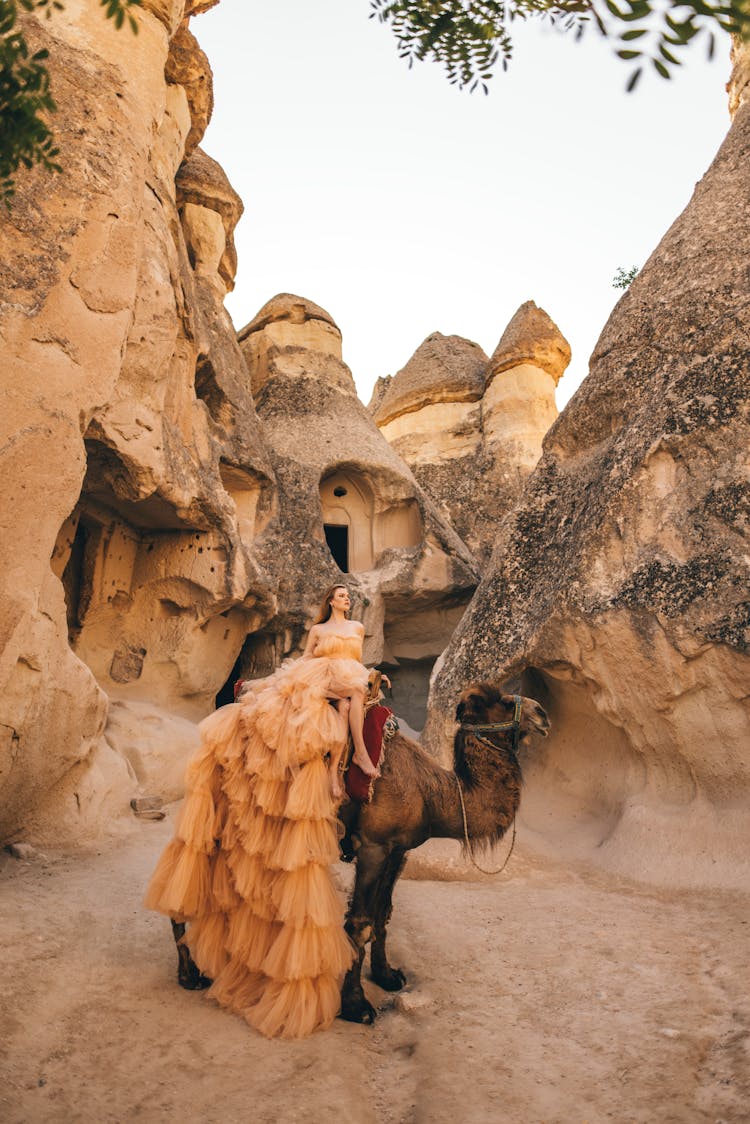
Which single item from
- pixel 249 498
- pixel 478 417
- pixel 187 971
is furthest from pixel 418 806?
pixel 478 417

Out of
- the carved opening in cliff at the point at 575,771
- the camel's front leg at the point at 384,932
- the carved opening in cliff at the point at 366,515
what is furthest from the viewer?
the carved opening in cliff at the point at 366,515

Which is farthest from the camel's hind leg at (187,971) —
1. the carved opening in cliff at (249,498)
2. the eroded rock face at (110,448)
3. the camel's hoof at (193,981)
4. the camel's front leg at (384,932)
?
the carved opening in cliff at (249,498)

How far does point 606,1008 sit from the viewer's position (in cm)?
352

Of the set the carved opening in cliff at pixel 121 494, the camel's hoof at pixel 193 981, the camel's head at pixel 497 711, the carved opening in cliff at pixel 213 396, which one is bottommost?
the camel's hoof at pixel 193 981

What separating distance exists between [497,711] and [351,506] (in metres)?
9.60

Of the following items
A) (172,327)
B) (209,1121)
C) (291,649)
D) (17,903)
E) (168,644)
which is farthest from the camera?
(291,649)

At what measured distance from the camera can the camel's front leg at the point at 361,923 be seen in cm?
340

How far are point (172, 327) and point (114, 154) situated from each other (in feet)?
5.69

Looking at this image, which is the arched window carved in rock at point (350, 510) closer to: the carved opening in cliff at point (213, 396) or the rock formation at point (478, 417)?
the rock formation at point (478, 417)

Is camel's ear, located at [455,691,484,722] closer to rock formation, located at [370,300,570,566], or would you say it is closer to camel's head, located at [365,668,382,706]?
camel's head, located at [365,668,382,706]

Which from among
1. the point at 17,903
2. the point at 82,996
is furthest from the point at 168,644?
the point at 82,996

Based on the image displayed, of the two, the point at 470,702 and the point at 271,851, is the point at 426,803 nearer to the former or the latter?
the point at 470,702

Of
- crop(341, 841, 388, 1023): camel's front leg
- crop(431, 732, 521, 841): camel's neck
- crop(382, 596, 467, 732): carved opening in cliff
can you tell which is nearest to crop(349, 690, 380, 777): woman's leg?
crop(341, 841, 388, 1023): camel's front leg

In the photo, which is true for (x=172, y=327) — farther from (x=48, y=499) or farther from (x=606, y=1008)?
(x=606, y=1008)
